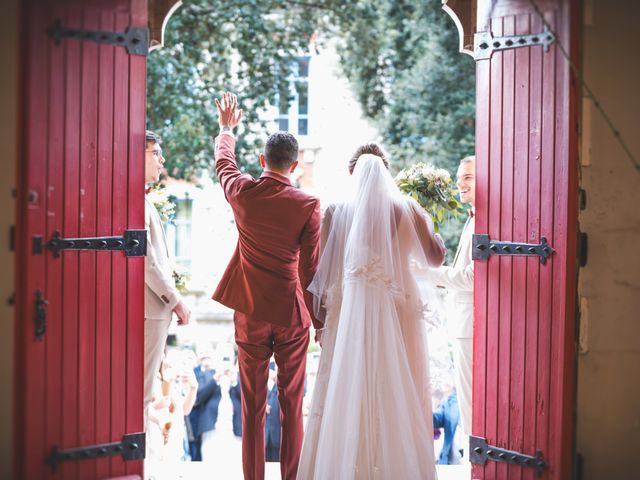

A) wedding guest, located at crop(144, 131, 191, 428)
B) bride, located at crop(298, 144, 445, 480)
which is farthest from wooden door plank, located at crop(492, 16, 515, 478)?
wedding guest, located at crop(144, 131, 191, 428)

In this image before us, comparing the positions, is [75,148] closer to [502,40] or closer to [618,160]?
[502,40]

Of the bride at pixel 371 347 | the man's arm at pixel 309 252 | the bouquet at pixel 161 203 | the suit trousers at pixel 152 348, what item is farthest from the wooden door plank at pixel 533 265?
the bouquet at pixel 161 203

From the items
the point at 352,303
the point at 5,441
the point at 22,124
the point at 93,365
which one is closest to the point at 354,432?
the point at 352,303

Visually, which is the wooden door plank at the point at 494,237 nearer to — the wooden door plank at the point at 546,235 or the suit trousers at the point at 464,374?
the wooden door plank at the point at 546,235

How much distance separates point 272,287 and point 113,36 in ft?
5.28

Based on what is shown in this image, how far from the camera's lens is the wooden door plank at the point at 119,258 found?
13.7 ft

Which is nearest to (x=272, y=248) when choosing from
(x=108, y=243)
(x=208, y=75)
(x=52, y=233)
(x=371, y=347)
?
(x=371, y=347)

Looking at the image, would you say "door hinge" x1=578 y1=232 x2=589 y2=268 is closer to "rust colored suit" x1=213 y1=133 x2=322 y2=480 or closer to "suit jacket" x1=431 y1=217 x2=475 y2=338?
"suit jacket" x1=431 y1=217 x2=475 y2=338

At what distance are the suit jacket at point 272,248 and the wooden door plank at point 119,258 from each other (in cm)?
55

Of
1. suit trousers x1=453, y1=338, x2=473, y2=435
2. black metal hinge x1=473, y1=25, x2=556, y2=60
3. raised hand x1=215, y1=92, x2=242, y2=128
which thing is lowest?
suit trousers x1=453, y1=338, x2=473, y2=435

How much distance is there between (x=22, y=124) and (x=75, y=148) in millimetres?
361

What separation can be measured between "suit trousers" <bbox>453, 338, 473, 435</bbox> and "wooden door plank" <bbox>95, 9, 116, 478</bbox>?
2.22 meters

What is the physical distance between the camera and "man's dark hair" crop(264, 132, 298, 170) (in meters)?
4.43

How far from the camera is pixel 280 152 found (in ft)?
14.5
